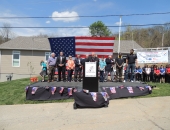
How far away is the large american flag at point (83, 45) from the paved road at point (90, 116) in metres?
4.97

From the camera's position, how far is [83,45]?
12.0 m

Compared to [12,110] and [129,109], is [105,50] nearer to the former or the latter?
[129,109]

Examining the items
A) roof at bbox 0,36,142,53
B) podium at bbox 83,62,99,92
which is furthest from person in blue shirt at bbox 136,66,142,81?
roof at bbox 0,36,142,53

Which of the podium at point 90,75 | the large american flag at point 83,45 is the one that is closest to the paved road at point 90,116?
the podium at point 90,75

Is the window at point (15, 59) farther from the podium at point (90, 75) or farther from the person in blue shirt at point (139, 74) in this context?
the podium at point (90, 75)

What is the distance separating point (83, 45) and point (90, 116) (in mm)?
6955

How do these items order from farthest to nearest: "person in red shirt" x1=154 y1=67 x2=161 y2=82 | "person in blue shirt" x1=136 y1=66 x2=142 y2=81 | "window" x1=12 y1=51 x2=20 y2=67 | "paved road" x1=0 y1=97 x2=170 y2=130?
"window" x1=12 y1=51 x2=20 y2=67, "person in blue shirt" x1=136 y1=66 x2=142 y2=81, "person in red shirt" x1=154 y1=67 x2=161 y2=82, "paved road" x1=0 y1=97 x2=170 y2=130

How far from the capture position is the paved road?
4.82 meters

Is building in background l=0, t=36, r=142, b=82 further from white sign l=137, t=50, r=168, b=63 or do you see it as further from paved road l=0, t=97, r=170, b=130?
paved road l=0, t=97, r=170, b=130

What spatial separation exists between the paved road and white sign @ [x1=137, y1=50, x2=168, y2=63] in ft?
23.0

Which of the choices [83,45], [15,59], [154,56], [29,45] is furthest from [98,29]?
[83,45]

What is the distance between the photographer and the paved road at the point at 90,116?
4.82 meters

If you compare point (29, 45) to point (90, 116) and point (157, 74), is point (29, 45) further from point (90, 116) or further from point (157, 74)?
point (90, 116)

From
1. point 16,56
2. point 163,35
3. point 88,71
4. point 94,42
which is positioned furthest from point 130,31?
point 88,71
